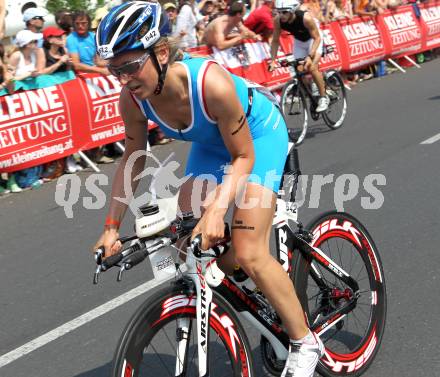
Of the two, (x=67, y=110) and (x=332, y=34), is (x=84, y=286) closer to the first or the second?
(x=67, y=110)

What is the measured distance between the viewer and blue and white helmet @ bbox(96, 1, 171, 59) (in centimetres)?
325

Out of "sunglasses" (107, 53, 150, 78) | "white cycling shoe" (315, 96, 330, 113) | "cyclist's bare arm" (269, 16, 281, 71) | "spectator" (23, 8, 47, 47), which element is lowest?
"white cycling shoe" (315, 96, 330, 113)

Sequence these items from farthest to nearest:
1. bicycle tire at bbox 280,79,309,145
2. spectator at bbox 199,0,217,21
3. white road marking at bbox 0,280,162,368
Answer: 1. spectator at bbox 199,0,217,21
2. bicycle tire at bbox 280,79,309,145
3. white road marking at bbox 0,280,162,368

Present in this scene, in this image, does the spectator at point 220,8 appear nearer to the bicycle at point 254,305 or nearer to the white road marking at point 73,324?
the white road marking at point 73,324

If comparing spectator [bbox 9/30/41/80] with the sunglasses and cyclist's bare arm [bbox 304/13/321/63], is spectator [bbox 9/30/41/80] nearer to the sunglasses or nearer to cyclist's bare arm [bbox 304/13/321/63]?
cyclist's bare arm [bbox 304/13/321/63]

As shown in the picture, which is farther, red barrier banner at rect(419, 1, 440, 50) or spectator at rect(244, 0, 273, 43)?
red barrier banner at rect(419, 1, 440, 50)

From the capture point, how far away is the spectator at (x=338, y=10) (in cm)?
1681

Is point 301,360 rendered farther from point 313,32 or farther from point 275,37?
point 275,37

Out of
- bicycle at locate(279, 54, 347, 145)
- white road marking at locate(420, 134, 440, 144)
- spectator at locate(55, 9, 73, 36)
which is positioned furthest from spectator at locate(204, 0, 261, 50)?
white road marking at locate(420, 134, 440, 144)

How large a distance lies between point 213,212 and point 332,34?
536 inches

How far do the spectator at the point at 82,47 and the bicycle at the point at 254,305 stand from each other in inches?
280

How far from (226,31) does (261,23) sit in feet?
4.77

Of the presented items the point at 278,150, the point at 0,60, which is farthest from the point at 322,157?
the point at 278,150

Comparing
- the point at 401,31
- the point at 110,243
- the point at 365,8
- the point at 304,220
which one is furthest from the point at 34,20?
the point at 401,31
